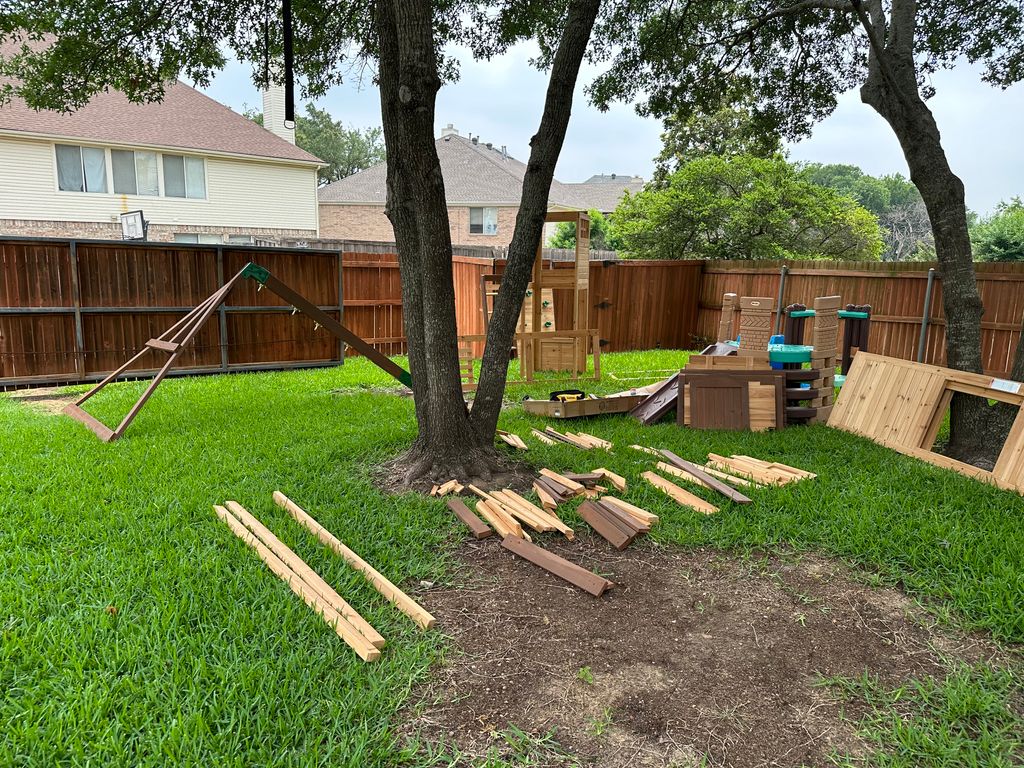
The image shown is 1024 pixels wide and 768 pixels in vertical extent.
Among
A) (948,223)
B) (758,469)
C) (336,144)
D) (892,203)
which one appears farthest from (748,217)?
(892,203)

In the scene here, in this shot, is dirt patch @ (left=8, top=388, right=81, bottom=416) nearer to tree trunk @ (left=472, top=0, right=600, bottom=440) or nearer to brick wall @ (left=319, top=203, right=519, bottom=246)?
tree trunk @ (left=472, top=0, right=600, bottom=440)

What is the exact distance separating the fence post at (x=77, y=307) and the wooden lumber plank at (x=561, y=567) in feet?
26.4

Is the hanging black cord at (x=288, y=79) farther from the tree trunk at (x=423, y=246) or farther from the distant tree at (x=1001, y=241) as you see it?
the distant tree at (x=1001, y=241)

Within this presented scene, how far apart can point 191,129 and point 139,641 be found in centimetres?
1953

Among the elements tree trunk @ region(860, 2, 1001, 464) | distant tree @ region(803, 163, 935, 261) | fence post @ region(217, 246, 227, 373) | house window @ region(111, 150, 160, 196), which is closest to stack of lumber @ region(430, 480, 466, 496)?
tree trunk @ region(860, 2, 1001, 464)

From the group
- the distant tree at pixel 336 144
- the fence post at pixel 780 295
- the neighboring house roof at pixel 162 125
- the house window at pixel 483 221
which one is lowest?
the fence post at pixel 780 295

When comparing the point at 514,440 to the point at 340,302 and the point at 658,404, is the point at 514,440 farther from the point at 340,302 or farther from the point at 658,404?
the point at 340,302

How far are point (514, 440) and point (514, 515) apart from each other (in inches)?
63.5

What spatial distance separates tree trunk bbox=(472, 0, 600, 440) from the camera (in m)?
4.79

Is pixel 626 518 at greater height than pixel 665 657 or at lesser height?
greater

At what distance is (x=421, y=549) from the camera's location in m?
3.82

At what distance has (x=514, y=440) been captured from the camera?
5820 millimetres

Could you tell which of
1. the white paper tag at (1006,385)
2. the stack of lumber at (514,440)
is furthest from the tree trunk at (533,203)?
the white paper tag at (1006,385)

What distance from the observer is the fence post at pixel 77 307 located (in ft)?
29.5
